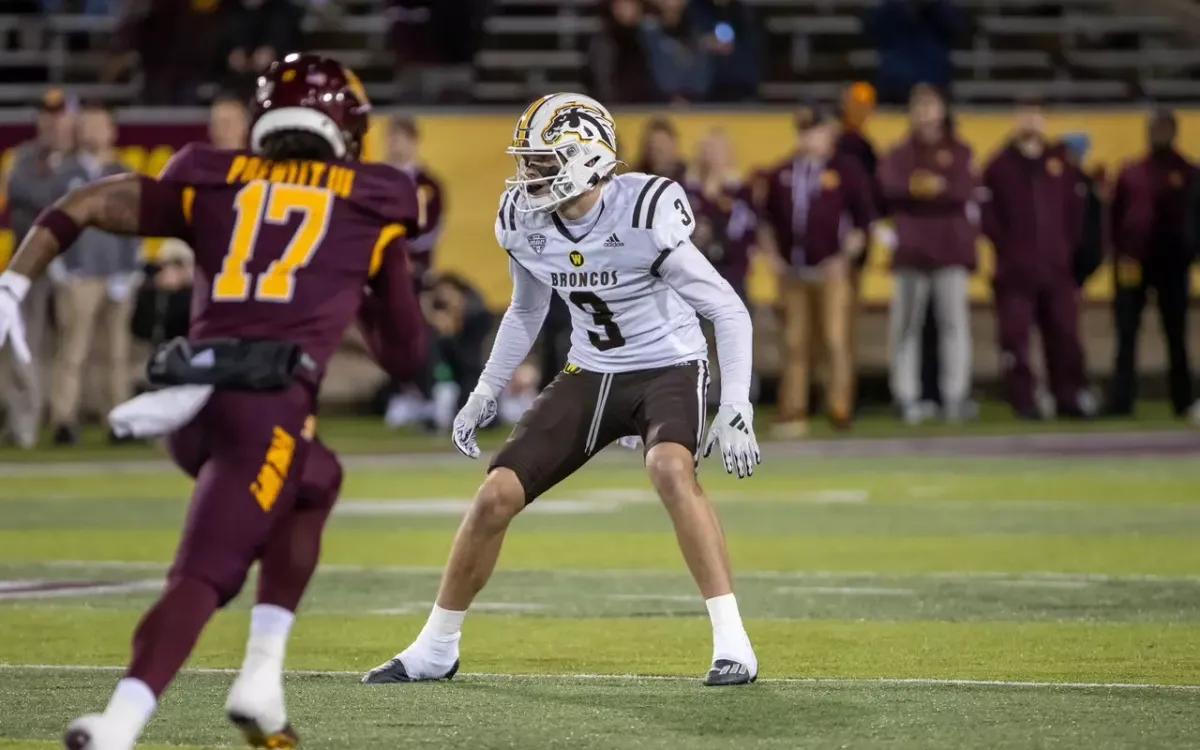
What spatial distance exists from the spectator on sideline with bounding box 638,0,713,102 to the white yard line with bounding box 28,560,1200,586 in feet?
29.8

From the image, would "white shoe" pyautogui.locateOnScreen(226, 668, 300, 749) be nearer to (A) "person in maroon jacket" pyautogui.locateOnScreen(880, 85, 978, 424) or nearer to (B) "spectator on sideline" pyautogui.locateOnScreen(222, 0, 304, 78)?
(A) "person in maroon jacket" pyautogui.locateOnScreen(880, 85, 978, 424)

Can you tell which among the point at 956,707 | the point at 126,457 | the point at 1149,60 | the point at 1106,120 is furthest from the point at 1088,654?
the point at 1149,60

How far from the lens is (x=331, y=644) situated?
7.76 metres

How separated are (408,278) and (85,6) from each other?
15.6m

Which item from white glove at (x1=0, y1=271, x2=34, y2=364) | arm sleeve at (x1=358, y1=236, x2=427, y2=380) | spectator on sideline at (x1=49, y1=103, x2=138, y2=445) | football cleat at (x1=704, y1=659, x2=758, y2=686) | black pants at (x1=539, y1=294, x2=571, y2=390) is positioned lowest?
black pants at (x1=539, y1=294, x2=571, y2=390)

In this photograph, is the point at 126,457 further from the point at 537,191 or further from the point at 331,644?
the point at 537,191

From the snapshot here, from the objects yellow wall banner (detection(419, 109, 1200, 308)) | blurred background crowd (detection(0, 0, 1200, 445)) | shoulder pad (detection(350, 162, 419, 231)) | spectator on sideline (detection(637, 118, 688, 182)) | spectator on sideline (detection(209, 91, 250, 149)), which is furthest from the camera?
yellow wall banner (detection(419, 109, 1200, 308))

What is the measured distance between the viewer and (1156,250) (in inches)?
700

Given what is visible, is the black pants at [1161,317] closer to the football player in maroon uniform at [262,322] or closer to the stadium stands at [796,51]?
the stadium stands at [796,51]

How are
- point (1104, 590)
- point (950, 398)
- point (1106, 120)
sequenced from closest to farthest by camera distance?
point (1104, 590) < point (950, 398) < point (1106, 120)

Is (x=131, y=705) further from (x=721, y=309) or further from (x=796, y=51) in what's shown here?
(x=796, y=51)

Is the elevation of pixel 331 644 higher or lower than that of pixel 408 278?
lower

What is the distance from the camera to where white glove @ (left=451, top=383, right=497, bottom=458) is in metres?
6.98

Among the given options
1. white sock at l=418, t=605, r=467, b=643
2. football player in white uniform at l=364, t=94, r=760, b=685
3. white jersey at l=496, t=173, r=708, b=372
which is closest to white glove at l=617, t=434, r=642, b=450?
football player in white uniform at l=364, t=94, r=760, b=685
